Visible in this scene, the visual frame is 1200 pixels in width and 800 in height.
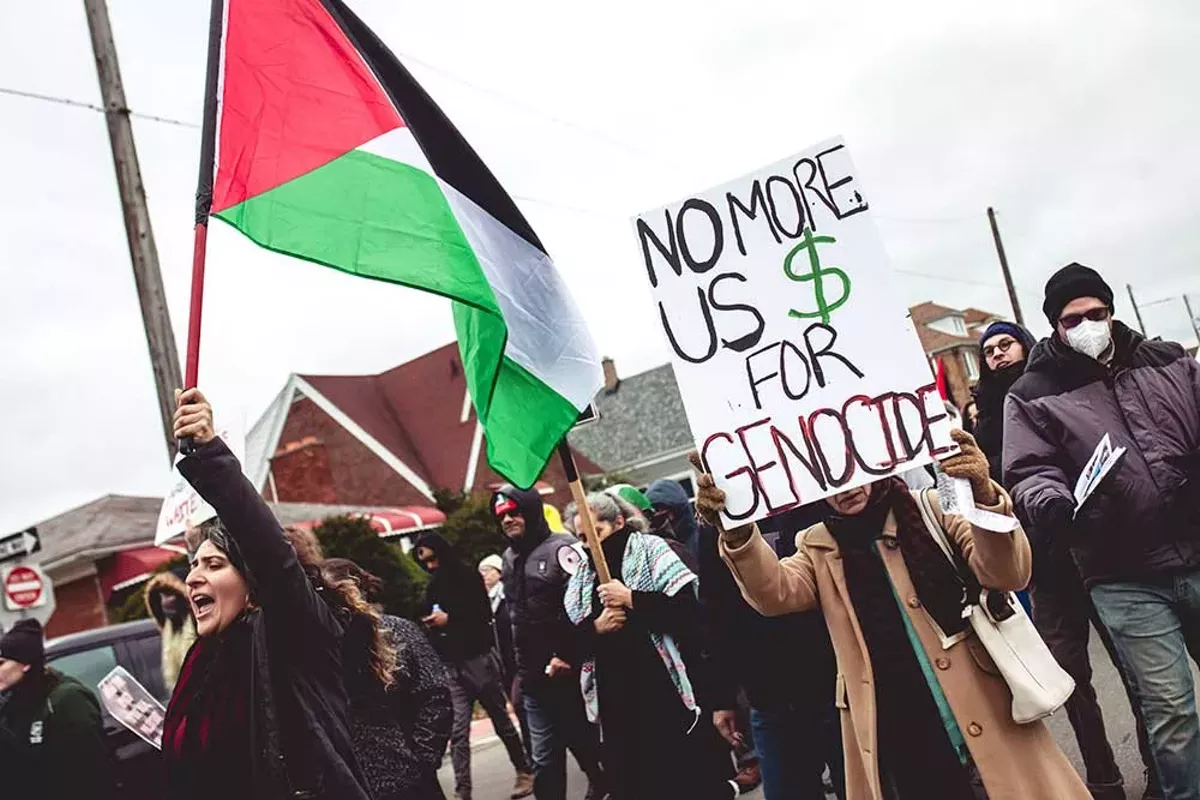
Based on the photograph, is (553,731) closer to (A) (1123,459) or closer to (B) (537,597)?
(B) (537,597)

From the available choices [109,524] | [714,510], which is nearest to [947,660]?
[714,510]

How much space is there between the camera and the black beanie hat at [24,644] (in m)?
5.82

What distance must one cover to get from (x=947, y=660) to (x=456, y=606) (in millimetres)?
5490

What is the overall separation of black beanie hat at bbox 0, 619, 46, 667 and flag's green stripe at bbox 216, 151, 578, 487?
9.91 ft

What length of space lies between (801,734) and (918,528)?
152 centimetres

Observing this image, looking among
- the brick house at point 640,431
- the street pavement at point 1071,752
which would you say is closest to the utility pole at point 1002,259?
the brick house at point 640,431

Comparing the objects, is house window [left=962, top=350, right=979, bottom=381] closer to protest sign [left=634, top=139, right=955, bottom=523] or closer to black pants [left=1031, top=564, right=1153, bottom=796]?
black pants [left=1031, top=564, right=1153, bottom=796]

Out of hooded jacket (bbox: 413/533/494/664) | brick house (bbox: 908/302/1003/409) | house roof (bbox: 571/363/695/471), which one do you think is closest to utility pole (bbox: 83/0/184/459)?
hooded jacket (bbox: 413/533/494/664)

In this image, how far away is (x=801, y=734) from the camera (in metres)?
4.52

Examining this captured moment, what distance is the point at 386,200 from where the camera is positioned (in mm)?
4277

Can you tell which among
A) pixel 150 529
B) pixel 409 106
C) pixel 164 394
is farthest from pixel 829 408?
pixel 150 529

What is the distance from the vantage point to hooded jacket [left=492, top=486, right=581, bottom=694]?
6074 mm

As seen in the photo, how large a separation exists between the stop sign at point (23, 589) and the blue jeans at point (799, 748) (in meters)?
8.27

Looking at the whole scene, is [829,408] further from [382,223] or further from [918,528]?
[382,223]
